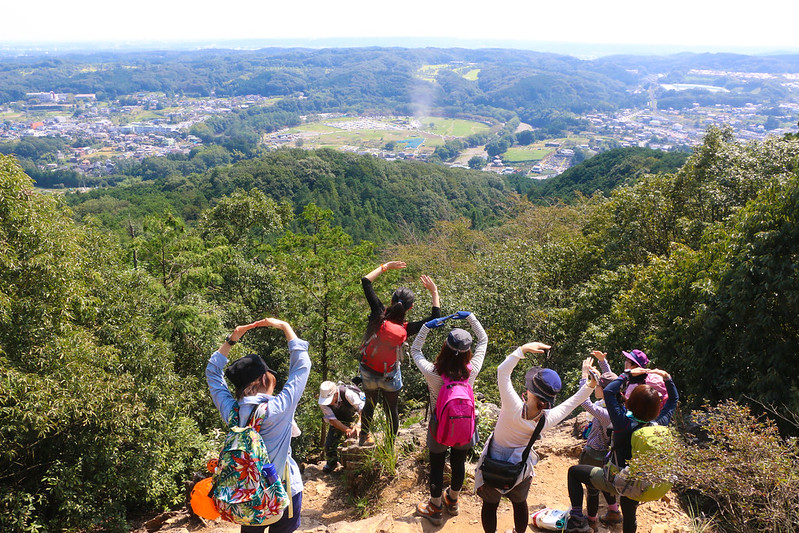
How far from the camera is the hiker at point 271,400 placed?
3.25m

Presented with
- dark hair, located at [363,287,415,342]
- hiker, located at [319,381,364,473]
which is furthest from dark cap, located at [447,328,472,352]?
hiker, located at [319,381,364,473]

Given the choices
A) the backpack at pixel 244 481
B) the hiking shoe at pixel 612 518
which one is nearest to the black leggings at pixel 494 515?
the hiking shoe at pixel 612 518

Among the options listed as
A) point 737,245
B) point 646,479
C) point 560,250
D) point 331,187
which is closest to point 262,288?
point 560,250

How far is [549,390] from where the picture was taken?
3.56 metres

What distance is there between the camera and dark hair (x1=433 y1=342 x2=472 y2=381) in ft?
13.1

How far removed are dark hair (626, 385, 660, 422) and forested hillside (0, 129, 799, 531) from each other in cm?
50

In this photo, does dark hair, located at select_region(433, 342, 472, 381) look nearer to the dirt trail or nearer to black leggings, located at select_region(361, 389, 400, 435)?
black leggings, located at select_region(361, 389, 400, 435)

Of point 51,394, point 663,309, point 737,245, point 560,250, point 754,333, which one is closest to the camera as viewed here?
point 51,394

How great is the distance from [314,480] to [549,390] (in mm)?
3846

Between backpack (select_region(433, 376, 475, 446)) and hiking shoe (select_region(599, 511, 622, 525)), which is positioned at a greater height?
backpack (select_region(433, 376, 475, 446))

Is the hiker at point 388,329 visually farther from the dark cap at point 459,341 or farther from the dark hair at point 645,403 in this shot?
the dark hair at point 645,403

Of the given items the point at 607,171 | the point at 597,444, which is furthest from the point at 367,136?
the point at 597,444

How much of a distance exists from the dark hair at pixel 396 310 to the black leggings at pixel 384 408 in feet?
2.33

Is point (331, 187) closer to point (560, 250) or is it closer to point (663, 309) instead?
point (560, 250)
